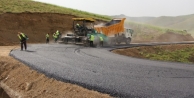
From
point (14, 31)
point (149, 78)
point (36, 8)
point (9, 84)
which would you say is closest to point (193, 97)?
point (149, 78)

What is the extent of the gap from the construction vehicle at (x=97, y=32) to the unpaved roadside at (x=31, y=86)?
13.2 metres

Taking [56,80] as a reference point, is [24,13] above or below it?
above

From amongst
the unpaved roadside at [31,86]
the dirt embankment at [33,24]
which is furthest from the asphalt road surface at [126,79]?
the dirt embankment at [33,24]

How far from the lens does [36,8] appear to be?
4381 centimetres

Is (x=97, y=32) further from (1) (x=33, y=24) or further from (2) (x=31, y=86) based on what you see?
(2) (x=31, y=86)

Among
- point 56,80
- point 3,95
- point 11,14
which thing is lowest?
point 3,95

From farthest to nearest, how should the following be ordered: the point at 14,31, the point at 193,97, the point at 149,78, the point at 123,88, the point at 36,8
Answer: the point at 36,8, the point at 14,31, the point at 149,78, the point at 123,88, the point at 193,97

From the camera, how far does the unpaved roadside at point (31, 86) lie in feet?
26.1

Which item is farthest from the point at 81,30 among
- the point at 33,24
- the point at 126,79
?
the point at 126,79

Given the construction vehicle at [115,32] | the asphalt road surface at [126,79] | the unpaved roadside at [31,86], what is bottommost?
the unpaved roadside at [31,86]

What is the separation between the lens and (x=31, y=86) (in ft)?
32.0

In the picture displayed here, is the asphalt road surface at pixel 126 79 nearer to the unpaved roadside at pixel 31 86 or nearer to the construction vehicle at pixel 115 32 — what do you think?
the unpaved roadside at pixel 31 86

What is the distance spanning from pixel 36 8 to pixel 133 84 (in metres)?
37.8

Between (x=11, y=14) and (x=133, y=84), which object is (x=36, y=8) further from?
(x=133, y=84)
